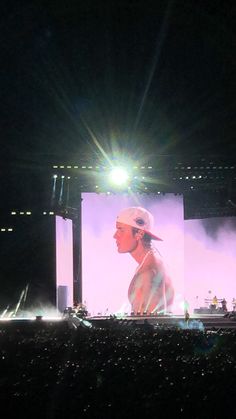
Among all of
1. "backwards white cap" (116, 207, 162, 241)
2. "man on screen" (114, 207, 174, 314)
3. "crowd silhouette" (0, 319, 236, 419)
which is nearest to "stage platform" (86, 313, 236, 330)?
"man on screen" (114, 207, 174, 314)

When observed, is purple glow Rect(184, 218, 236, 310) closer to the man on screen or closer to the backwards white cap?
the man on screen

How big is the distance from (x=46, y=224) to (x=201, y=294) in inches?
243

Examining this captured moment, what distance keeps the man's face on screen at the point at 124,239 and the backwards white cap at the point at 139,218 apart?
0.70ft

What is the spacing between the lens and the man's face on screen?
20.3m

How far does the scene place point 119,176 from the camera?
65.2 feet

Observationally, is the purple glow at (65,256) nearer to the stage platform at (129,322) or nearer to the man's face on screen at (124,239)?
the man's face on screen at (124,239)

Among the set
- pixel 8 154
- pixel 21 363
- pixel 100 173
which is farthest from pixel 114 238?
pixel 21 363

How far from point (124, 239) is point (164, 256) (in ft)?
5.13

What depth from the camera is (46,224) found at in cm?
1939

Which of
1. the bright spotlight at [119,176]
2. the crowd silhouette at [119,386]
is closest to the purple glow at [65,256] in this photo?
the bright spotlight at [119,176]

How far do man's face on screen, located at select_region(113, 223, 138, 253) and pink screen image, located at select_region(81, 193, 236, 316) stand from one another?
0.18m

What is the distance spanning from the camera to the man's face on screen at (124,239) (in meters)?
20.3

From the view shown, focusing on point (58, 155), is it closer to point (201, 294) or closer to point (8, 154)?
point (8, 154)

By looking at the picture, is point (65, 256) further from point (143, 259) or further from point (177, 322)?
point (177, 322)
